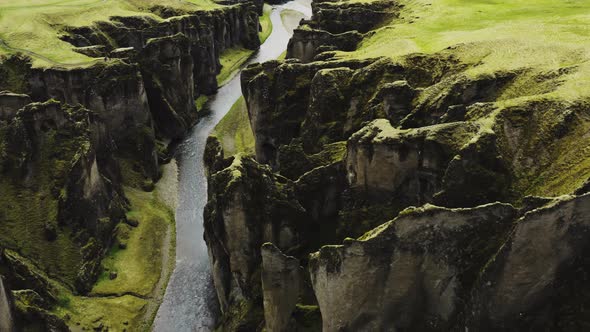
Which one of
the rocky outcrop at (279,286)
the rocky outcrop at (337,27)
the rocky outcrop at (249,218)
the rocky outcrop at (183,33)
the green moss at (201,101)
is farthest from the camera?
the green moss at (201,101)

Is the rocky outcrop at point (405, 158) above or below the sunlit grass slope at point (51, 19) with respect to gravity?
below

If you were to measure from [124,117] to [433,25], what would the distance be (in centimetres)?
4766

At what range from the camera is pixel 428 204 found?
107ft

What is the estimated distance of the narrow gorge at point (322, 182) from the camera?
106 ft

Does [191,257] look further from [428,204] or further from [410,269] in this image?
[428,204]

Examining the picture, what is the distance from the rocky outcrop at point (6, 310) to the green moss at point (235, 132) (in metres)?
43.4

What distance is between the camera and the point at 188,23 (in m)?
124

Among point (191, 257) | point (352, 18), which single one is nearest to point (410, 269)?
point (191, 257)

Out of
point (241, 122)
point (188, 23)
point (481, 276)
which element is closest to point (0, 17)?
point (188, 23)

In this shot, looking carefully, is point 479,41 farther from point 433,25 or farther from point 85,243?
point 85,243

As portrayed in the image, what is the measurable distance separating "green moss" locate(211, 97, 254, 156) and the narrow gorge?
0.75 meters

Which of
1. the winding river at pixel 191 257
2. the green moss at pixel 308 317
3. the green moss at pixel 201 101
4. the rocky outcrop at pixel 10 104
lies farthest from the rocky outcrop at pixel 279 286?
the green moss at pixel 201 101

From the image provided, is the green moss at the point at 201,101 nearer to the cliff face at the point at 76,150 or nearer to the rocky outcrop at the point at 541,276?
the cliff face at the point at 76,150

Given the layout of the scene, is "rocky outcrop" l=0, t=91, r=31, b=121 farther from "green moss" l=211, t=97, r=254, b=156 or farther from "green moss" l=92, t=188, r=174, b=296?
"green moss" l=211, t=97, r=254, b=156
